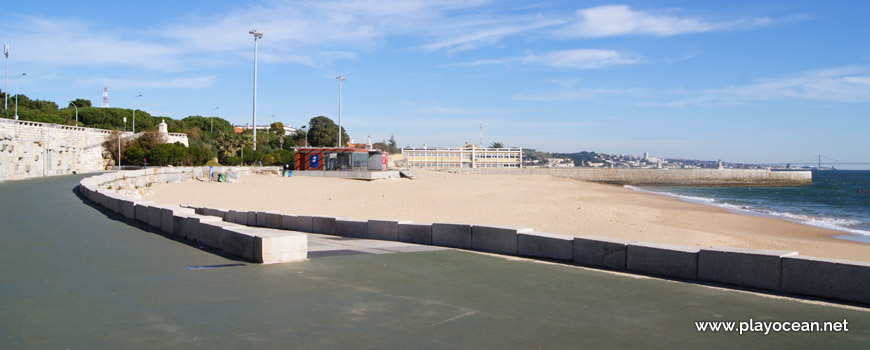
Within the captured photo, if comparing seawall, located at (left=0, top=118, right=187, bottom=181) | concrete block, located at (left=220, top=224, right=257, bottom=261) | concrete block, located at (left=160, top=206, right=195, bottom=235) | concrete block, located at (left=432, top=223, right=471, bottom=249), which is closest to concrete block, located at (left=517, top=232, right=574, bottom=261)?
concrete block, located at (left=432, top=223, right=471, bottom=249)

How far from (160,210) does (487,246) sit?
6.80 meters

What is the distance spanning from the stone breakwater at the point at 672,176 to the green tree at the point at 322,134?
37395 mm

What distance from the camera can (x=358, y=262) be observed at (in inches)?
322

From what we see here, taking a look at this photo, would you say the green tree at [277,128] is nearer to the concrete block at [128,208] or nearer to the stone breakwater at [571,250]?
the concrete block at [128,208]

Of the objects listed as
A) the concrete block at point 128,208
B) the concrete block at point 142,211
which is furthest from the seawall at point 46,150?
the concrete block at point 142,211

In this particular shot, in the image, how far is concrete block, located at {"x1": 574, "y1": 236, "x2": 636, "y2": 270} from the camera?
782 centimetres

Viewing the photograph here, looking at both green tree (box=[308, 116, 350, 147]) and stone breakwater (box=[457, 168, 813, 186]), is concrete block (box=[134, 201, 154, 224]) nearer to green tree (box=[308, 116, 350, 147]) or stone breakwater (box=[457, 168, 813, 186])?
stone breakwater (box=[457, 168, 813, 186])

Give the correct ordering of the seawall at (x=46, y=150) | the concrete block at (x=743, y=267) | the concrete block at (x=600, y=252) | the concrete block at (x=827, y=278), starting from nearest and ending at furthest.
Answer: the concrete block at (x=827, y=278), the concrete block at (x=743, y=267), the concrete block at (x=600, y=252), the seawall at (x=46, y=150)

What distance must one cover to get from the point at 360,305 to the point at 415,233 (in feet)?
15.9

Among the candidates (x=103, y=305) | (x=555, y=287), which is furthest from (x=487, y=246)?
(x=103, y=305)

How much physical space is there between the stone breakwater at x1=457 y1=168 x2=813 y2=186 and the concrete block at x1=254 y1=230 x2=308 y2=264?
78.7 m

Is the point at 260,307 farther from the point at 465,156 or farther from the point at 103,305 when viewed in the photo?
the point at 465,156

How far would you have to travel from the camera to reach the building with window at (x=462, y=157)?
112m

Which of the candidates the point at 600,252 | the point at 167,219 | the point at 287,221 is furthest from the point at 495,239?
the point at 167,219
